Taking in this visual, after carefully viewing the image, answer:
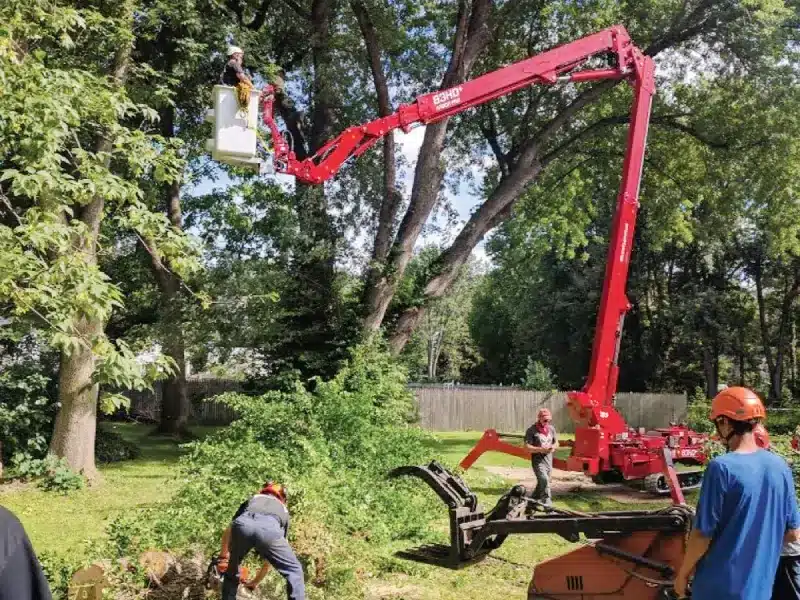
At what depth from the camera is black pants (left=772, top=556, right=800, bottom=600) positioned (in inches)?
172

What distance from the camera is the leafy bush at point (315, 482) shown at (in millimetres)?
7055

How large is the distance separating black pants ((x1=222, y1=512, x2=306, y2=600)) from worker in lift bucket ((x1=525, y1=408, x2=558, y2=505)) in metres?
6.04

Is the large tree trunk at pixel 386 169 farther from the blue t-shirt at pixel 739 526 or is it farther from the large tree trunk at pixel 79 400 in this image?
the blue t-shirt at pixel 739 526

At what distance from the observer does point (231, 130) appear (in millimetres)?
7469

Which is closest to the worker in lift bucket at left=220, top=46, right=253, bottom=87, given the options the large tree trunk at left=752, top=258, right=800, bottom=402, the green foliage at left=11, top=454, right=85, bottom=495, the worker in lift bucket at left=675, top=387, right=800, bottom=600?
the worker in lift bucket at left=675, top=387, right=800, bottom=600

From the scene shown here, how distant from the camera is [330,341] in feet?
58.5

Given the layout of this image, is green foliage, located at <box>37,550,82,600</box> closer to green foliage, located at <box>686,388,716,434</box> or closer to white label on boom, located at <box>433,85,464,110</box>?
white label on boom, located at <box>433,85,464,110</box>

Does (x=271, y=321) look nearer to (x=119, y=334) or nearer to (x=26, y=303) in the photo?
(x=119, y=334)

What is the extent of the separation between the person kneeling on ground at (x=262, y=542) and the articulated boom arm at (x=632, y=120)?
6566 mm

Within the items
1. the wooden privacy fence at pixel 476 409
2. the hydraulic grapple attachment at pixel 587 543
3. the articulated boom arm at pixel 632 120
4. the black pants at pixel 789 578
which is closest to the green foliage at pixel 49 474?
the articulated boom arm at pixel 632 120

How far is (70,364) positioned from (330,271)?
6.46 metres

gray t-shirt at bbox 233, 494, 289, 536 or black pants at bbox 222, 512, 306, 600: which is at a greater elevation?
gray t-shirt at bbox 233, 494, 289, 536

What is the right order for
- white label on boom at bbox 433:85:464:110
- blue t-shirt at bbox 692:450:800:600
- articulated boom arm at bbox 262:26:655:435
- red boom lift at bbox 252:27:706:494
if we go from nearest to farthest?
blue t-shirt at bbox 692:450:800:600 → white label on boom at bbox 433:85:464:110 → articulated boom arm at bbox 262:26:655:435 → red boom lift at bbox 252:27:706:494

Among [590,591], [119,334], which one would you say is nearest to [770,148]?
[590,591]
